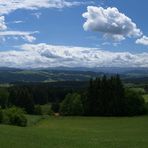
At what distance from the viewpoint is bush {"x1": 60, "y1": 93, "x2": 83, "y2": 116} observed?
117375mm

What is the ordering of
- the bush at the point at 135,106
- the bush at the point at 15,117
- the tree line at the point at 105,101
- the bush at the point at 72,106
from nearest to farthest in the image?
the bush at the point at 15,117 → the bush at the point at 135,106 → the tree line at the point at 105,101 → the bush at the point at 72,106

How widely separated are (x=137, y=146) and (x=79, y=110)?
85.8 meters

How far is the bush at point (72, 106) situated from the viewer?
385 ft

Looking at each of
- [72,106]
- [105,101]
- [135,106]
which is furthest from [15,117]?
[135,106]

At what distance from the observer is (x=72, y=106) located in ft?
Answer: 391

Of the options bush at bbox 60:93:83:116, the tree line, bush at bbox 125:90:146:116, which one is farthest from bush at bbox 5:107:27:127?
bush at bbox 125:90:146:116

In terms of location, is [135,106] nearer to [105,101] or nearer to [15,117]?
[105,101]

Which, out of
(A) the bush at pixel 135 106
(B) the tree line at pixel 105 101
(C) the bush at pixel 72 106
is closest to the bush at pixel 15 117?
(B) the tree line at pixel 105 101

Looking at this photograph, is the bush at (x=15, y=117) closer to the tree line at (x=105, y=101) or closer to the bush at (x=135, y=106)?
the tree line at (x=105, y=101)

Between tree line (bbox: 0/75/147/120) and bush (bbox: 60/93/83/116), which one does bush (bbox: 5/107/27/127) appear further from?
bush (bbox: 60/93/83/116)

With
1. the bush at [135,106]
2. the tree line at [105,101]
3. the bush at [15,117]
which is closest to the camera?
the bush at [15,117]

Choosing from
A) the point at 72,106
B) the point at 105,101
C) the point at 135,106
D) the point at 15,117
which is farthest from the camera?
the point at 72,106

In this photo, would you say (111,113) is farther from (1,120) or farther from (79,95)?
(1,120)

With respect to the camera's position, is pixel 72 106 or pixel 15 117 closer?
pixel 15 117
